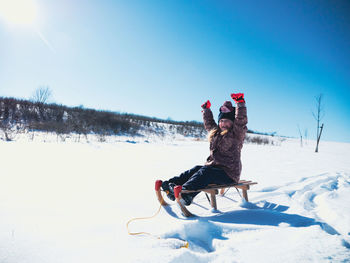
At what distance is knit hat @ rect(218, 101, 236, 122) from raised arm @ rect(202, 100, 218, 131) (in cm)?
23

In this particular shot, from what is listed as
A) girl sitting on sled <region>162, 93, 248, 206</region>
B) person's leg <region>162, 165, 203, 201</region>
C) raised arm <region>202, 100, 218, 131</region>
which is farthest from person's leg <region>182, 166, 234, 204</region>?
raised arm <region>202, 100, 218, 131</region>

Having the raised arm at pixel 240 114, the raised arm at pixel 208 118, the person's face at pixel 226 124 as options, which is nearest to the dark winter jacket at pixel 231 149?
the raised arm at pixel 240 114

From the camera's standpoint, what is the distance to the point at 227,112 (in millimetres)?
2812

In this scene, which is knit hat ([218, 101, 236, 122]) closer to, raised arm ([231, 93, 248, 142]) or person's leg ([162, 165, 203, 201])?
raised arm ([231, 93, 248, 142])

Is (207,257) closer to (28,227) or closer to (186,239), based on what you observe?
(186,239)

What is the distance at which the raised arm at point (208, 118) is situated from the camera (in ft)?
10.1

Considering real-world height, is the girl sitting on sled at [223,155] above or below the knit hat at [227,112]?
below

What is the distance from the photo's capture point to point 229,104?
2.90 metres

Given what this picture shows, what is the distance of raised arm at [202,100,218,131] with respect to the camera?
3.07 meters

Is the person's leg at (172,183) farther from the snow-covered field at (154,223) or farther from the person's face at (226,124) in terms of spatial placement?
the person's face at (226,124)

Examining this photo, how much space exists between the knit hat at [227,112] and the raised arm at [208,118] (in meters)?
0.23

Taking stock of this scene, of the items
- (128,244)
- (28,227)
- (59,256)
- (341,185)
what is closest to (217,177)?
(128,244)

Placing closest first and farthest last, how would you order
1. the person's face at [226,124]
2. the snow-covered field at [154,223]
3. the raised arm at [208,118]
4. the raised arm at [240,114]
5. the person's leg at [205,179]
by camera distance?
the snow-covered field at [154,223]
the person's leg at [205,179]
the raised arm at [240,114]
the person's face at [226,124]
the raised arm at [208,118]

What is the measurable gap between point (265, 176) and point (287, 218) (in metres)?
2.63
